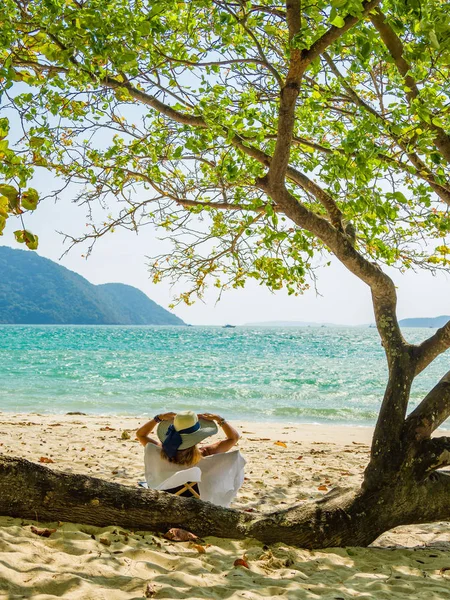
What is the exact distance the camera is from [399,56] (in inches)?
198

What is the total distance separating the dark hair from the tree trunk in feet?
3.22

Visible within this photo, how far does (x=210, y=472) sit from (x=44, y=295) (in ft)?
500

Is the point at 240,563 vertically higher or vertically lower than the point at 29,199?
lower

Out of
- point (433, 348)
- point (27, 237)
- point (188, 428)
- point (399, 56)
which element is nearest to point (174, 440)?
point (188, 428)

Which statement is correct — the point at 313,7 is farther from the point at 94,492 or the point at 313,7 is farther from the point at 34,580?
the point at 34,580

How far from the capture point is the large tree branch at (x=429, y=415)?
5172 mm

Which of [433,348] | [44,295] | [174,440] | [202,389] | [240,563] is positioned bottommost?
[202,389]

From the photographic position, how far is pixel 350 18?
4.11m

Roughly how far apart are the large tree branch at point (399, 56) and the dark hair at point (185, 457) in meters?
3.73

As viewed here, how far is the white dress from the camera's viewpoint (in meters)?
5.69

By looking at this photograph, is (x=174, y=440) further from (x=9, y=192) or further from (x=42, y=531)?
(x=9, y=192)

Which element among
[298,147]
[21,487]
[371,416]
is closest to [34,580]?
[21,487]

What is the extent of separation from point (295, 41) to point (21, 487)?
3.80 metres

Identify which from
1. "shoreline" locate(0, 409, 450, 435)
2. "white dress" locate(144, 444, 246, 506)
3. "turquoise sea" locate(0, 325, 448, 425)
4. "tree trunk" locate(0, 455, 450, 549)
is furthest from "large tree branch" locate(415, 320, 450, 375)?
"turquoise sea" locate(0, 325, 448, 425)
